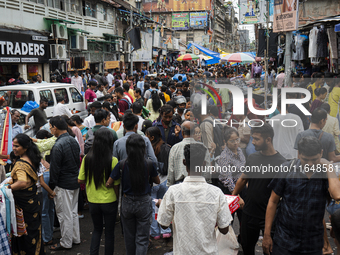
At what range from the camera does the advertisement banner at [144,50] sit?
29230 mm

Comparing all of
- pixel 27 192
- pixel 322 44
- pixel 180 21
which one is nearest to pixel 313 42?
pixel 322 44

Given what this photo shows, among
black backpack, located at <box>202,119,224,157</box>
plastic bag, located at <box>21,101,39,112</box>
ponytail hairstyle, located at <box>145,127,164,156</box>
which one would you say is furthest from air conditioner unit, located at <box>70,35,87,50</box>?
ponytail hairstyle, located at <box>145,127,164,156</box>

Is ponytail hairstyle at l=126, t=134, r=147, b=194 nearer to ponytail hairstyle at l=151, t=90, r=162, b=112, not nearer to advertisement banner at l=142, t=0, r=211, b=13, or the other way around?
ponytail hairstyle at l=151, t=90, r=162, b=112

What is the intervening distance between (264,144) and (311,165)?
2.39 ft

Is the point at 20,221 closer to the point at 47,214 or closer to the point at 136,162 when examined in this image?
the point at 47,214

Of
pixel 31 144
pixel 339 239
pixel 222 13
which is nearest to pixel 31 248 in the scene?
pixel 31 144

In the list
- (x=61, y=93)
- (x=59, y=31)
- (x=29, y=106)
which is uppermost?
(x=59, y=31)

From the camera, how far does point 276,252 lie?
295cm

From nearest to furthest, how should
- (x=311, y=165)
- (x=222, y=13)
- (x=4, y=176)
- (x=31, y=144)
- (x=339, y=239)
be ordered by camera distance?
(x=339, y=239) → (x=311, y=165) → (x=31, y=144) → (x=4, y=176) → (x=222, y=13)

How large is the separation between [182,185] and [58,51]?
15.1m

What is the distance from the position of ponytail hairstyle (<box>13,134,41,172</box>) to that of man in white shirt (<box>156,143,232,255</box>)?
181 cm

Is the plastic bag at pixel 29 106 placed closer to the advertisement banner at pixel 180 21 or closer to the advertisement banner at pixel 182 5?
the advertisement banner at pixel 182 5

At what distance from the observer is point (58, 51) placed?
16.3 m

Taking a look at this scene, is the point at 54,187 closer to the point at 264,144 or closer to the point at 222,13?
the point at 264,144
